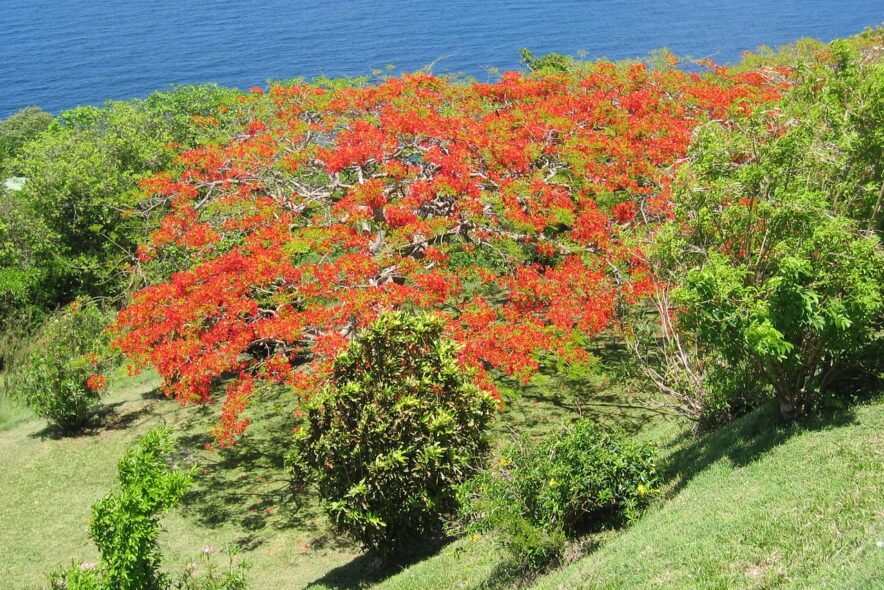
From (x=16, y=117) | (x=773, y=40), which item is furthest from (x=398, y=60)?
(x=773, y=40)

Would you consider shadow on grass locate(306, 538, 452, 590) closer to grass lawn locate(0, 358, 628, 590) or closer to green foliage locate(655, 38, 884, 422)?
grass lawn locate(0, 358, 628, 590)

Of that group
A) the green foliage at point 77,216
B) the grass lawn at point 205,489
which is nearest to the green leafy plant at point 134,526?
the grass lawn at point 205,489

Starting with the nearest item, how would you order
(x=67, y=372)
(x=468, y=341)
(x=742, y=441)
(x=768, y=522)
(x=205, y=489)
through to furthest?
1. (x=768, y=522)
2. (x=742, y=441)
3. (x=468, y=341)
4. (x=205, y=489)
5. (x=67, y=372)

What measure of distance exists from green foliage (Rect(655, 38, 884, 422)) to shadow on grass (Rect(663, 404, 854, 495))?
347 mm

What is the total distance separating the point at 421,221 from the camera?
1745 cm

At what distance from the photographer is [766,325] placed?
8.27 m

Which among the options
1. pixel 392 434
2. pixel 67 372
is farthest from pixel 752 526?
pixel 67 372

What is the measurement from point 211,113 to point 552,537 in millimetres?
25124

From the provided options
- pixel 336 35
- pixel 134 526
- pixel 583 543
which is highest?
pixel 336 35

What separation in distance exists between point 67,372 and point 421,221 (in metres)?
8.87

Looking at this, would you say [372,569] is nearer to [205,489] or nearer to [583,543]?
[583,543]

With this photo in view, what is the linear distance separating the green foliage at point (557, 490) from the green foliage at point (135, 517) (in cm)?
352

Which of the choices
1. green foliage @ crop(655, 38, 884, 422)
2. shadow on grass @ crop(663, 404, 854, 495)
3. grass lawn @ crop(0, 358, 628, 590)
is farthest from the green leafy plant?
green foliage @ crop(655, 38, 884, 422)

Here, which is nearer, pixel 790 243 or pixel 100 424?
pixel 790 243
